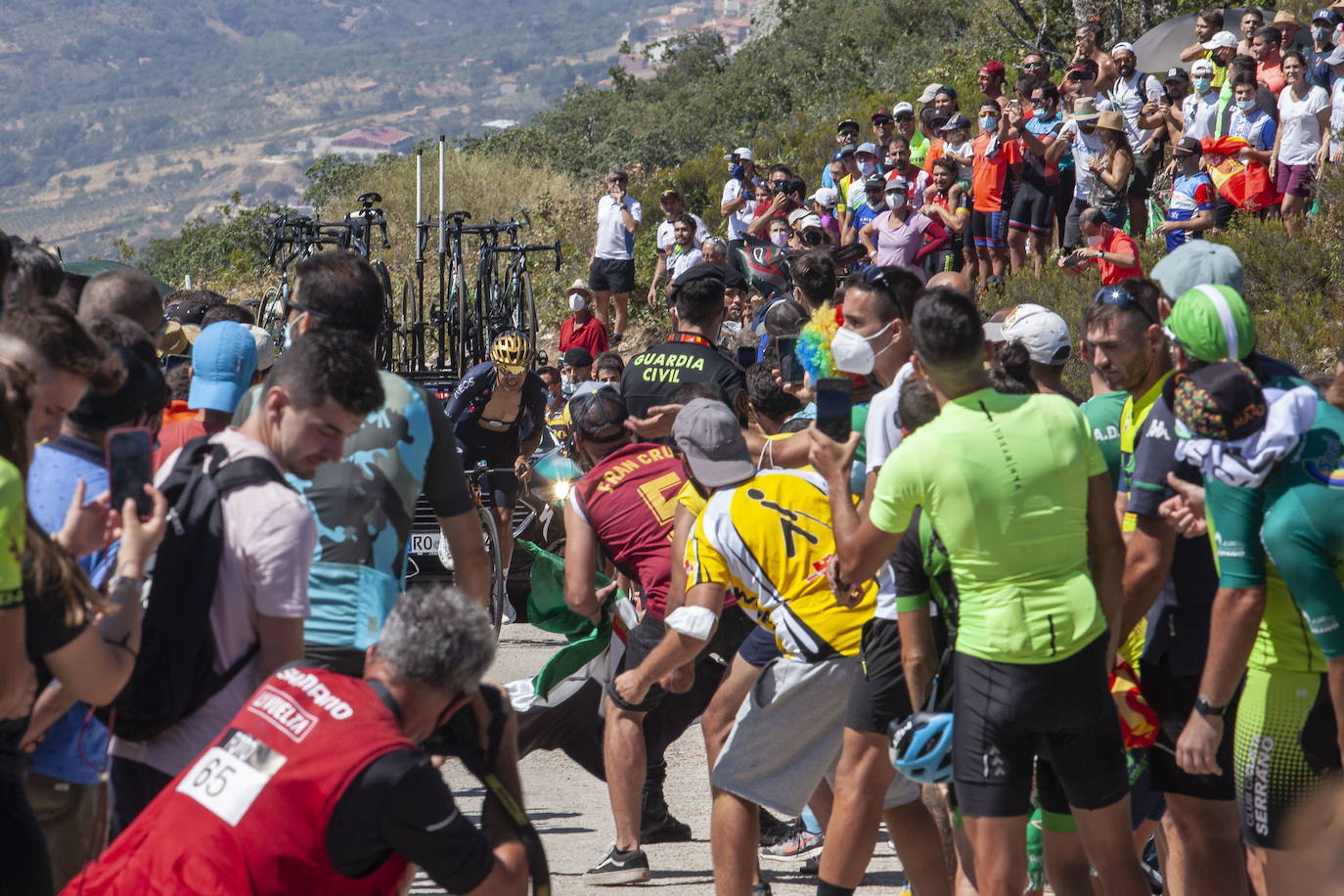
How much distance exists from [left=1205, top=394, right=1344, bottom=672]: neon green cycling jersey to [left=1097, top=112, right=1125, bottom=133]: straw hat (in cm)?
848

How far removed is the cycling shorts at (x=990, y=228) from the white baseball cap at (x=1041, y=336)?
27.0 ft

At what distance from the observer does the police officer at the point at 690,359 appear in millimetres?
7039

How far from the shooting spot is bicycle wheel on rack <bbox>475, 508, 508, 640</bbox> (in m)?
9.32

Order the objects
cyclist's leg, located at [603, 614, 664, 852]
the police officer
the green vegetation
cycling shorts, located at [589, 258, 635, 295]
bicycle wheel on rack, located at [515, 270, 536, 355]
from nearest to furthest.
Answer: cyclist's leg, located at [603, 614, 664, 852] → the police officer → the green vegetation → bicycle wheel on rack, located at [515, 270, 536, 355] → cycling shorts, located at [589, 258, 635, 295]

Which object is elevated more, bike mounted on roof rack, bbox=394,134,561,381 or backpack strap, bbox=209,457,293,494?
backpack strap, bbox=209,457,293,494

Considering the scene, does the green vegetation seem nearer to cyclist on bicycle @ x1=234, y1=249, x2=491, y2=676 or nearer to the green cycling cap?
the green cycling cap

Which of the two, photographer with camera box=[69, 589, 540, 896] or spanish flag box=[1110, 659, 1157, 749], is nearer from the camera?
photographer with camera box=[69, 589, 540, 896]

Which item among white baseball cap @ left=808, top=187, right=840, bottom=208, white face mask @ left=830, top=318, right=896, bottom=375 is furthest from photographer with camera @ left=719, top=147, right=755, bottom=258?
white face mask @ left=830, top=318, right=896, bottom=375

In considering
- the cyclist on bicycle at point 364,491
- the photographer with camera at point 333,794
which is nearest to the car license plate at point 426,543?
the cyclist on bicycle at point 364,491

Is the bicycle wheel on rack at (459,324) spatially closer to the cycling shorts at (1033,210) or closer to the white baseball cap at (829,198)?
the white baseball cap at (829,198)

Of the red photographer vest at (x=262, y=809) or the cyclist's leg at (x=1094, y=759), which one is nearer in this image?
the red photographer vest at (x=262, y=809)

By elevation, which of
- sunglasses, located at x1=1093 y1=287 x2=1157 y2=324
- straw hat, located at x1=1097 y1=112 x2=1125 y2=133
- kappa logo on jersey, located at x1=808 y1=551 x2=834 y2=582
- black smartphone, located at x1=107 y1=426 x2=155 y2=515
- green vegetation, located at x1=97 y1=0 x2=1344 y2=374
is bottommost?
green vegetation, located at x1=97 y1=0 x2=1344 y2=374

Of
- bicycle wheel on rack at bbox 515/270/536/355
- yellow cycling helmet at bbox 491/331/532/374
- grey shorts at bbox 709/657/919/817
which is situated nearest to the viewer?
grey shorts at bbox 709/657/919/817

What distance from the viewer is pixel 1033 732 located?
372cm
